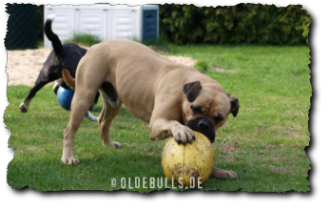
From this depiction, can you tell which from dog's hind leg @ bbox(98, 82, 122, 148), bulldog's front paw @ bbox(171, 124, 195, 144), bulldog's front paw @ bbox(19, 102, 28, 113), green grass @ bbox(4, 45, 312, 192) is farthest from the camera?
bulldog's front paw @ bbox(19, 102, 28, 113)

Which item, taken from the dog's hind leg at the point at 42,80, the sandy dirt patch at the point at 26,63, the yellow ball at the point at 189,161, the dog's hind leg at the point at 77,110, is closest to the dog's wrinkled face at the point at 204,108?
the yellow ball at the point at 189,161

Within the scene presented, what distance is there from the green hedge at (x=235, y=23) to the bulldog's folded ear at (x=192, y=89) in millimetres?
12115

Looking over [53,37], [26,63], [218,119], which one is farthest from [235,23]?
[218,119]

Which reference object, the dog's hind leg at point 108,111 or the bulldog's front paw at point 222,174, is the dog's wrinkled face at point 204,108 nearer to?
the bulldog's front paw at point 222,174

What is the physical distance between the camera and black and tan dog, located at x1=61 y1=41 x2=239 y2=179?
17.7 ft

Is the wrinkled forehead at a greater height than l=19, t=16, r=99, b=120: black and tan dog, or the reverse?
the wrinkled forehead

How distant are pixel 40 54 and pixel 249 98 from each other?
6.73 metres

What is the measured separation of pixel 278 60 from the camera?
14594 mm

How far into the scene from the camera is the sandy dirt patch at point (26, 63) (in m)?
11.8

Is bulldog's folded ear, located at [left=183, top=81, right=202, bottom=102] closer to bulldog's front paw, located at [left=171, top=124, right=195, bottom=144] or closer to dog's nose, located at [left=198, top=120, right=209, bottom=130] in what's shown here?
dog's nose, located at [left=198, top=120, right=209, bottom=130]

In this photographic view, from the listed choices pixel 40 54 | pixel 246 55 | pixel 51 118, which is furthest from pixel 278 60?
pixel 51 118

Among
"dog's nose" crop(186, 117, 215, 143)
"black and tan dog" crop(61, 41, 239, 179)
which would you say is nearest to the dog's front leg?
"black and tan dog" crop(61, 41, 239, 179)

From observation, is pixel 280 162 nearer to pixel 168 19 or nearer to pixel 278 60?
pixel 278 60

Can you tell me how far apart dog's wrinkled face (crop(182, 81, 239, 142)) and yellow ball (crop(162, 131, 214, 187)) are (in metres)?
0.12
